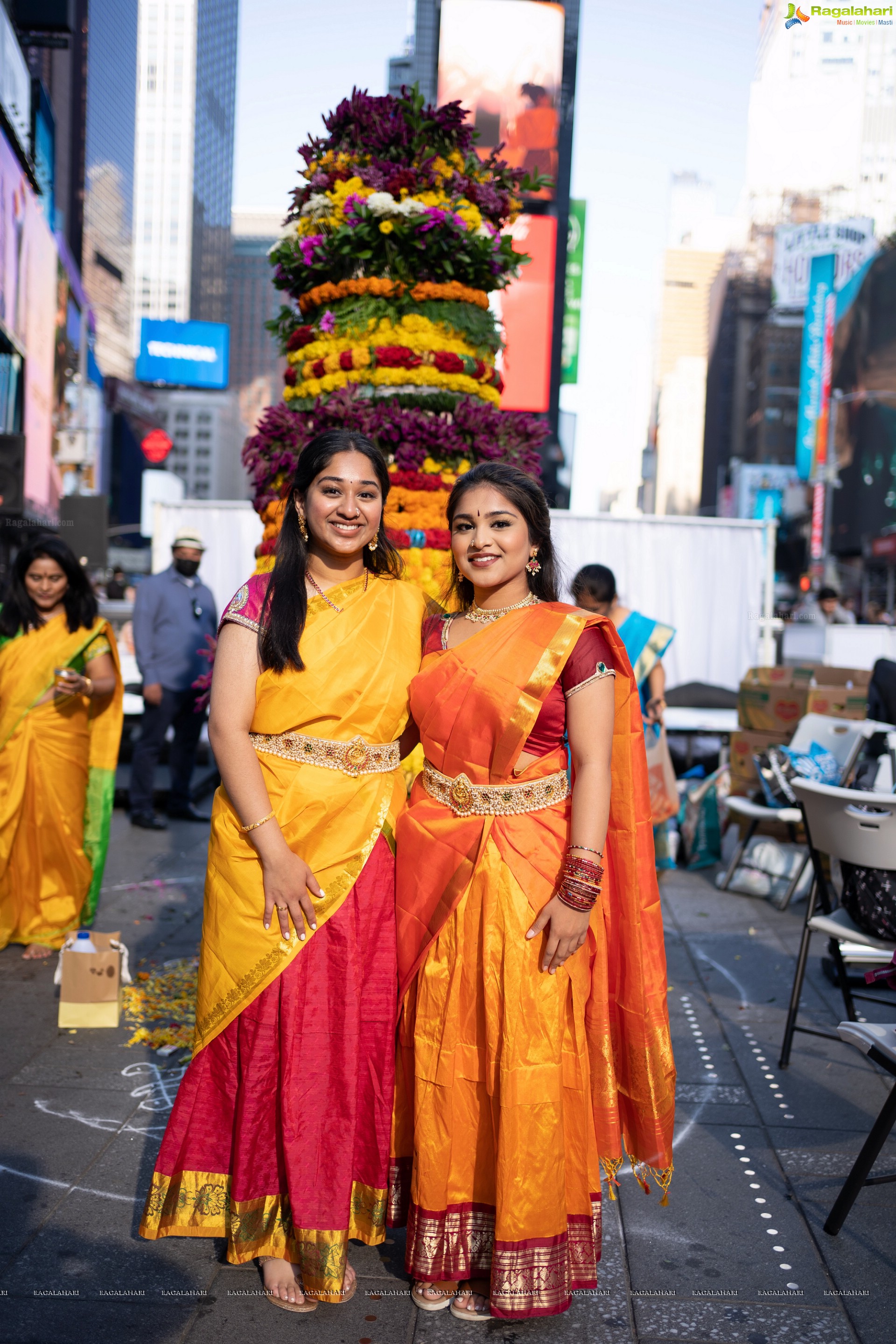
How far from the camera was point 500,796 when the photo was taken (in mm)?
2314

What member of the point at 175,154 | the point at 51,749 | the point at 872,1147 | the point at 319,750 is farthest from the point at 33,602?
the point at 175,154

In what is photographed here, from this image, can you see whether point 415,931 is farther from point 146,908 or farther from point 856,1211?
point 146,908

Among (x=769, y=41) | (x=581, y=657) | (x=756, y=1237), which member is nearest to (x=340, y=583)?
(x=581, y=657)

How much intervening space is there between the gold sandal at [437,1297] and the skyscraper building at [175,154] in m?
149

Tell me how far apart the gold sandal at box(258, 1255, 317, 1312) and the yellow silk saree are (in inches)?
107

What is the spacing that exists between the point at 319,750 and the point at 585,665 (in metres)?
0.63

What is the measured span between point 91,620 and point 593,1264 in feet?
11.7

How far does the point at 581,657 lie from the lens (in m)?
2.29

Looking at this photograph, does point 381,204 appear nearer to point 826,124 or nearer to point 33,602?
point 33,602

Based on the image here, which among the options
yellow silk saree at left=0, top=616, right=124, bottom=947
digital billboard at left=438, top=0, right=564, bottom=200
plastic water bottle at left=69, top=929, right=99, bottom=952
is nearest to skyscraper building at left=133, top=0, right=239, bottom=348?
digital billboard at left=438, top=0, right=564, bottom=200

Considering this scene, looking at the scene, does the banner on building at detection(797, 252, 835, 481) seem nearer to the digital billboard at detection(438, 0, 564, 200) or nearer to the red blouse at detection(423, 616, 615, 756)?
the digital billboard at detection(438, 0, 564, 200)

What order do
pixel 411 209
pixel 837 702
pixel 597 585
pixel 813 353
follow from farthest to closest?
1. pixel 813 353
2. pixel 837 702
3. pixel 597 585
4. pixel 411 209

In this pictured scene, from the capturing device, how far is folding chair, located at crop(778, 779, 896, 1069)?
3348 mm

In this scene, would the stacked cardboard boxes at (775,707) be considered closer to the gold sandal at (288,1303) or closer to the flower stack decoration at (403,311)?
the flower stack decoration at (403,311)
